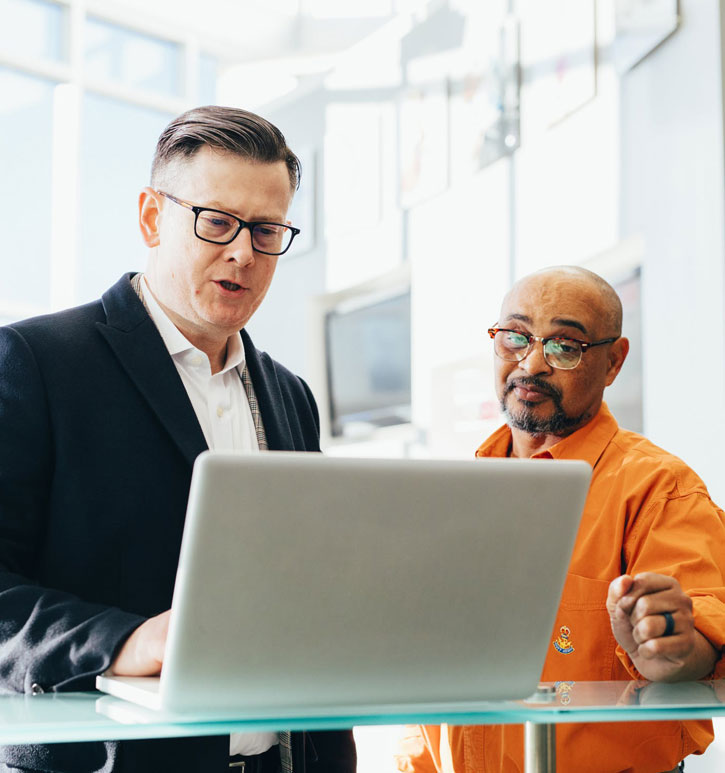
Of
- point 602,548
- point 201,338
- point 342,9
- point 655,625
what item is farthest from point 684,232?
point 342,9

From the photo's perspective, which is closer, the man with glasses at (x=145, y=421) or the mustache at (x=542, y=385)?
the man with glasses at (x=145, y=421)

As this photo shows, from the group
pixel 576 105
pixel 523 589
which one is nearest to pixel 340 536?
pixel 523 589

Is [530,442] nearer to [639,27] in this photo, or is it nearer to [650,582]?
[650,582]

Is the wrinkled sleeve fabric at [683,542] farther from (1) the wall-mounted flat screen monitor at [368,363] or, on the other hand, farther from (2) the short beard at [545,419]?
(1) the wall-mounted flat screen monitor at [368,363]

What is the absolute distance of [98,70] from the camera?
736 cm

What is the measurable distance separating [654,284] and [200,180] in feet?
8.15

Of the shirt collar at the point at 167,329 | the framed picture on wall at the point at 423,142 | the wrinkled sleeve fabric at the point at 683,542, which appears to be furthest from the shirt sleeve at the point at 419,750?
the framed picture on wall at the point at 423,142

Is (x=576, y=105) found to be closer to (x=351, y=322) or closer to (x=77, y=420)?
(x=351, y=322)

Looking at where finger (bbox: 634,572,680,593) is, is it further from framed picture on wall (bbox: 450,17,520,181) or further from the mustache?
framed picture on wall (bbox: 450,17,520,181)

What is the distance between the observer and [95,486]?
56.1 inches

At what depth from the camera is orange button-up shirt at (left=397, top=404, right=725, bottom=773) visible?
57.4 inches

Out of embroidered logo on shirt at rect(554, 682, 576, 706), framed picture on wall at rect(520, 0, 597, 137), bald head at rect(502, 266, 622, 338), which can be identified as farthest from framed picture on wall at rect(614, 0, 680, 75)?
embroidered logo on shirt at rect(554, 682, 576, 706)

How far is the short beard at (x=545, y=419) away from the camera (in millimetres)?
1803

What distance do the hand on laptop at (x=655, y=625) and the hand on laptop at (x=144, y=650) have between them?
0.49m
